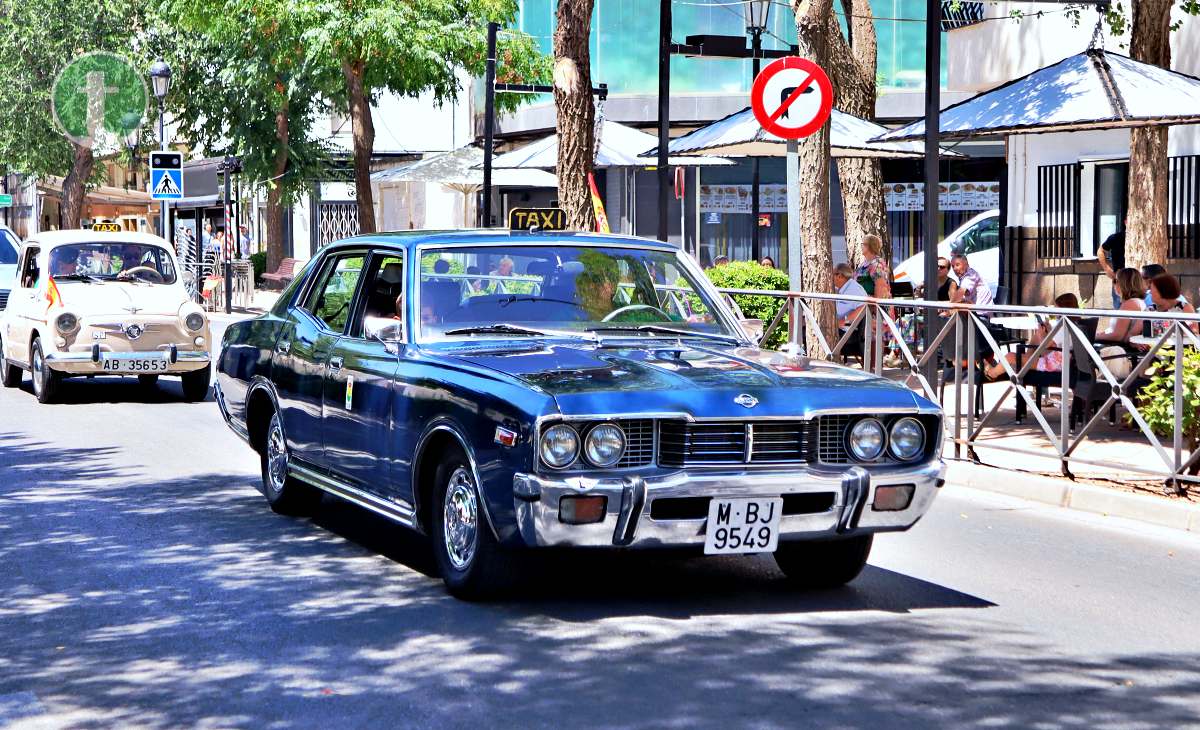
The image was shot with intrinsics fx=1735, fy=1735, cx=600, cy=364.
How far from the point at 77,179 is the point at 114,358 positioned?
39.4 meters

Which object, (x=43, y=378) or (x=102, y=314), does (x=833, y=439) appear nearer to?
(x=102, y=314)

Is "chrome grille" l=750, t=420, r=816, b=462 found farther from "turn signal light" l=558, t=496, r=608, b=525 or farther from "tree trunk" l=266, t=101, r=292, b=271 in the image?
"tree trunk" l=266, t=101, r=292, b=271

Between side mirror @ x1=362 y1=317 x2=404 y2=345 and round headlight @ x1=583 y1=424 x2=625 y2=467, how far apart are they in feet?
5.09

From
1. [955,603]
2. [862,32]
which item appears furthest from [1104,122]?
[862,32]

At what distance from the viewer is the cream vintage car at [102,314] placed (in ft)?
53.3

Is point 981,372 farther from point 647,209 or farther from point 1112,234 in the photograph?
point 647,209

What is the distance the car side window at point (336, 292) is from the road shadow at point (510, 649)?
1128 millimetres

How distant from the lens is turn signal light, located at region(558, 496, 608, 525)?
6492mm

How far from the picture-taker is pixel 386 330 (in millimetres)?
7840

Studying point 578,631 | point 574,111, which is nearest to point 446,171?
point 574,111

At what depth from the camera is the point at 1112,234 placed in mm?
22312

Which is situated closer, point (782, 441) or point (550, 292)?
point (782, 441)

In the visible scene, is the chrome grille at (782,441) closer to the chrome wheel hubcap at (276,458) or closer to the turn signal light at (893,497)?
the turn signal light at (893,497)

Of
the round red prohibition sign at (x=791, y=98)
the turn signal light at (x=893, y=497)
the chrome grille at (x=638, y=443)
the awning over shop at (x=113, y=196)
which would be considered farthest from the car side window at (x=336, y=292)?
the awning over shop at (x=113, y=196)
